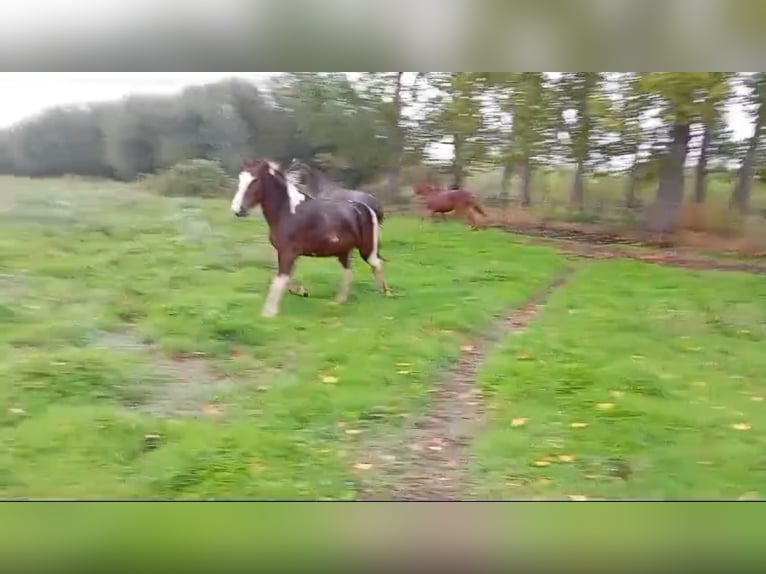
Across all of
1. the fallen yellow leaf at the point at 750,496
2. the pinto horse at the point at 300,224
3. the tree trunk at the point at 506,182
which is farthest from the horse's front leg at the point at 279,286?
the fallen yellow leaf at the point at 750,496

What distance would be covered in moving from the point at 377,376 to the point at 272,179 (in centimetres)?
62

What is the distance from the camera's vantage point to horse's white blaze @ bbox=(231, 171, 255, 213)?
6.98 feet

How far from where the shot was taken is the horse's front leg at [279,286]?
216 centimetres

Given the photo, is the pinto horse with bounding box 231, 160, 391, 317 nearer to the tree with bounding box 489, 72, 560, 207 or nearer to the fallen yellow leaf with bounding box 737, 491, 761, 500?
the tree with bounding box 489, 72, 560, 207

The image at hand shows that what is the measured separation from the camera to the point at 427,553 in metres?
2.07

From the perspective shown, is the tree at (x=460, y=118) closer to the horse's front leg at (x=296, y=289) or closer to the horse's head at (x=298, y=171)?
the horse's head at (x=298, y=171)

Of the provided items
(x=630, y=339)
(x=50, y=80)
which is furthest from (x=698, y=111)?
(x=50, y=80)

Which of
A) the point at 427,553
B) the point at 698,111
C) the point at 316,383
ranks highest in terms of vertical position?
the point at 698,111

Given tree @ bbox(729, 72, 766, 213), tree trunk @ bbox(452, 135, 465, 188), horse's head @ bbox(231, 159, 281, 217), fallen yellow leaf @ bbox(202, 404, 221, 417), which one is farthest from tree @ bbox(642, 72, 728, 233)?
fallen yellow leaf @ bbox(202, 404, 221, 417)

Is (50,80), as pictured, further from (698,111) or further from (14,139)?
(698,111)

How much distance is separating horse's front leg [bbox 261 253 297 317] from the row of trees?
0.94ft

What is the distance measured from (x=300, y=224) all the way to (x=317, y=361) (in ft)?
1.28

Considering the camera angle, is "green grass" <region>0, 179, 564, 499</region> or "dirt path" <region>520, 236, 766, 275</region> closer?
"green grass" <region>0, 179, 564, 499</region>

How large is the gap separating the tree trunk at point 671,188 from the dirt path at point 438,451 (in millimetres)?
666
